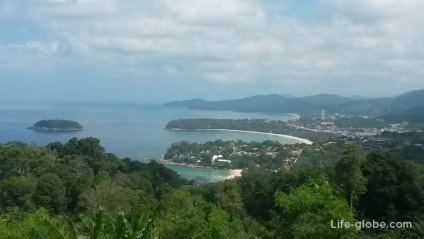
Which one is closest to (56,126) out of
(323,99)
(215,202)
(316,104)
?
(215,202)

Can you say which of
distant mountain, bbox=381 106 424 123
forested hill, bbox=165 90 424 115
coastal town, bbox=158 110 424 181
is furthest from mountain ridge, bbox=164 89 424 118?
coastal town, bbox=158 110 424 181

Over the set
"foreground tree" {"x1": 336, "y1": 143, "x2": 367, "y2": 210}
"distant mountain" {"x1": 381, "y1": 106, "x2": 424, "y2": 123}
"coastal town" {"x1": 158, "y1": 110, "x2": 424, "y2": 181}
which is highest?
"distant mountain" {"x1": 381, "y1": 106, "x2": 424, "y2": 123}

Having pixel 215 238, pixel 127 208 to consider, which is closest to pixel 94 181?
pixel 127 208

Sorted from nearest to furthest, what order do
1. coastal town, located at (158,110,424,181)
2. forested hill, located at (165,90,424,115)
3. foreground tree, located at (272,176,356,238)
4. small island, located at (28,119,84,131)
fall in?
foreground tree, located at (272,176,356,238)
coastal town, located at (158,110,424,181)
small island, located at (28,119,84,131)
forested hill, located at (165,90,424,115)

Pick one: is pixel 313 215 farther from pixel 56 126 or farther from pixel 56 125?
pixel 56 125

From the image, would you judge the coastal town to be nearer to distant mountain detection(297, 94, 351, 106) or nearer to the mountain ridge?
the mountain ridge

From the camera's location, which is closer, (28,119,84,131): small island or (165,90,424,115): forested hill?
(28,119,84,131): small island

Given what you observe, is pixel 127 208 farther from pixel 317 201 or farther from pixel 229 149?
pixel 229 149
